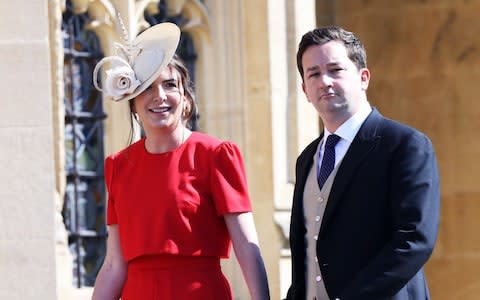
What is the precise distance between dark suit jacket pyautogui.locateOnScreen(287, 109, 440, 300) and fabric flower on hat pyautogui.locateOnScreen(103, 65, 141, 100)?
66cm

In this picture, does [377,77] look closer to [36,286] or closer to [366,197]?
[36,286]

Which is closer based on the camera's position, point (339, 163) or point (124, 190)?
point (339, 163)

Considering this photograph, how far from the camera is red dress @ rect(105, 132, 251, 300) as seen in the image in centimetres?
458

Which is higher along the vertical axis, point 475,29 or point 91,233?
point 475,29

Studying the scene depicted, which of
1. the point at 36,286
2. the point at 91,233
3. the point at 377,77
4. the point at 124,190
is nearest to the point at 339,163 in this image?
the point at 124,190

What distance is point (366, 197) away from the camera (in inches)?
170

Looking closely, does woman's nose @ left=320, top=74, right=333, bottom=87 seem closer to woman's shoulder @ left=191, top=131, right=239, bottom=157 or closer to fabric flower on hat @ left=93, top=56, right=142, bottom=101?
woman's shoulder @ left=191, top=131, right=239, bottom=157

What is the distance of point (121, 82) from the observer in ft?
15.4

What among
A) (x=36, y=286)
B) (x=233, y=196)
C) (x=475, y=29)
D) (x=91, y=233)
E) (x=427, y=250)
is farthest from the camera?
(x=475, y=29)

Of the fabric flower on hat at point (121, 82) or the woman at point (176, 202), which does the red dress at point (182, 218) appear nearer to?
the woman at point (176, 202)

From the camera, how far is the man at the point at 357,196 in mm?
4227

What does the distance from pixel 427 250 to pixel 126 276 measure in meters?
0.95

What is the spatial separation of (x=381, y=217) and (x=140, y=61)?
2.85 ft

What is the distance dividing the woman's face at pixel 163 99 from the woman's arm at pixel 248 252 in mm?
314
